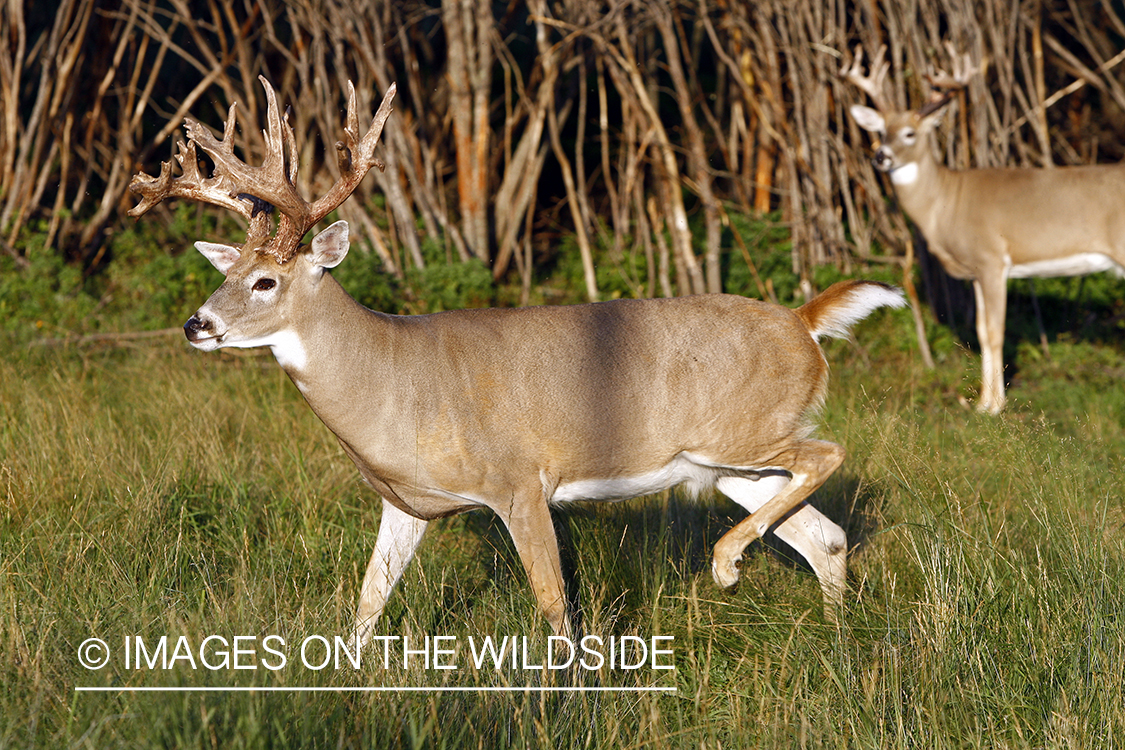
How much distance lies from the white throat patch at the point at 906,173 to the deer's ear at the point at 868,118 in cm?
30

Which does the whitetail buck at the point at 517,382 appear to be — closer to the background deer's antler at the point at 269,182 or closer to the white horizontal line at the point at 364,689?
the background deer's antler at the point at 269,182

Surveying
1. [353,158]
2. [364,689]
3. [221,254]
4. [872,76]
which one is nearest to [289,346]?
[221,254]

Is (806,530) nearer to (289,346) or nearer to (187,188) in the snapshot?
(289,346)

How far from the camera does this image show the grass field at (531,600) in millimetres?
2863

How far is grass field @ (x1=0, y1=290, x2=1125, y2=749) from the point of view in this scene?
286cm

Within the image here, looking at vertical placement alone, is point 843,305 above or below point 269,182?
below

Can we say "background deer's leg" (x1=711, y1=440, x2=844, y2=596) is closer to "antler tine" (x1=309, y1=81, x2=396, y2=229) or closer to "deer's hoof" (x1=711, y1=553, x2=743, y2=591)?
"deer's hoof" (x1=711, y1=553, x2=743, y2=591)

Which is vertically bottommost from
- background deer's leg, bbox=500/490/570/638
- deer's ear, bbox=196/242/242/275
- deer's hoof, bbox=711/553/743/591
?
deer's hoof, bbox=711/553/743/591

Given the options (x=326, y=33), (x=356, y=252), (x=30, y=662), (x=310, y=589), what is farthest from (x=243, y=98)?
(x=30, y=662)

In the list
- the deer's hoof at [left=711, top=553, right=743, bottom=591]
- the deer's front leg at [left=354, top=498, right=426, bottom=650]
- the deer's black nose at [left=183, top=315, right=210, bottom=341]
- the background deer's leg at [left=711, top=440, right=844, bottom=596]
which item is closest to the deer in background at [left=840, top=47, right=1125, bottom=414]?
the background deer's leg at [left=711, top=440, right=844, bottom=596]

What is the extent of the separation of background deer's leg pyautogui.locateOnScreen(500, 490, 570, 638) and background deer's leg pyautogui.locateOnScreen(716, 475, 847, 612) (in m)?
0.91

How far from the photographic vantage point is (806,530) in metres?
4.20

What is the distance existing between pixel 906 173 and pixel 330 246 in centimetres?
527

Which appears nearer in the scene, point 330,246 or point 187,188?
point 330,246
